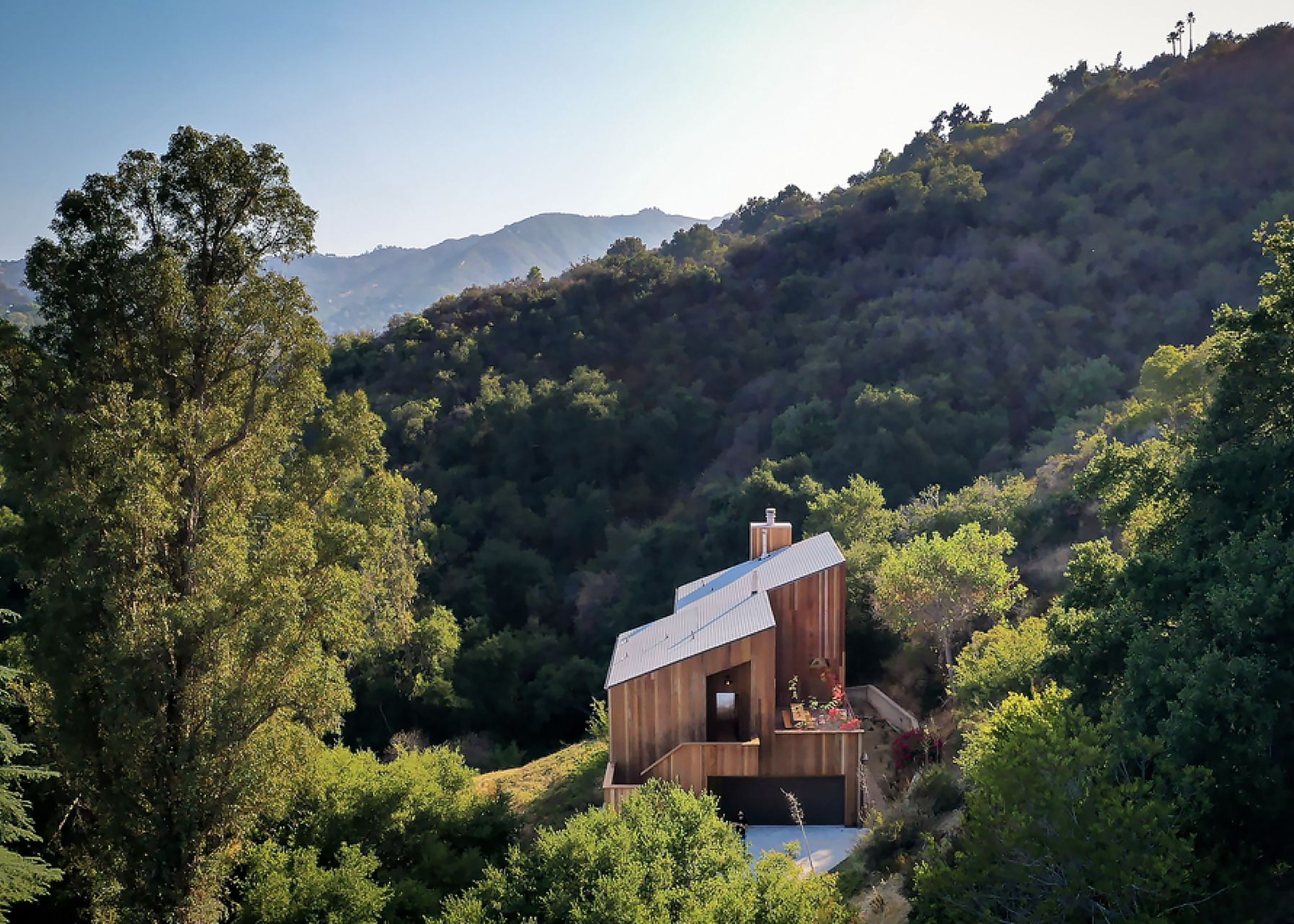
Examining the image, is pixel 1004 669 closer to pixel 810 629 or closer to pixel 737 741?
pixel 810 629

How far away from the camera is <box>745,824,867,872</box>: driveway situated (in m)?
11.4

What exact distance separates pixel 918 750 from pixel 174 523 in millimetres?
10878

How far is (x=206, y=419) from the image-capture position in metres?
9.42

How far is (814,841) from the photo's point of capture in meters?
12.0

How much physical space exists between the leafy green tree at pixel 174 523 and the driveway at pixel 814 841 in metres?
6.29

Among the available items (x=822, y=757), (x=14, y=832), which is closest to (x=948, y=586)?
(x=822, y=757)

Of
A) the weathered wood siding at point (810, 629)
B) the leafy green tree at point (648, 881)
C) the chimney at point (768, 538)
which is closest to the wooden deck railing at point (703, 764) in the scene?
the weathered wood siding at point (810, 629)

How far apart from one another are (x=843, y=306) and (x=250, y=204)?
3421cm

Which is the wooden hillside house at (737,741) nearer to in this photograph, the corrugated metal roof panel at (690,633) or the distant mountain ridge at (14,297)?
the corrugated metal roof panel at (690,633)

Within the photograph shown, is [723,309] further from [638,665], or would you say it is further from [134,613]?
[134,613]

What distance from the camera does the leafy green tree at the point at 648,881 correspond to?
685 cm

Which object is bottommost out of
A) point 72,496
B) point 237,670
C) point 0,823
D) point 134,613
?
point 0,823

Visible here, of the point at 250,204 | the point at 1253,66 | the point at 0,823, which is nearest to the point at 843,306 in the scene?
the point at 1253,66

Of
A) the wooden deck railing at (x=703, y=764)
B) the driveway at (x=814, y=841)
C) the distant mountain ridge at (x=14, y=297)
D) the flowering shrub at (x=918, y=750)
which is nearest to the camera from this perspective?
the driveway at (x=814, y=841)
